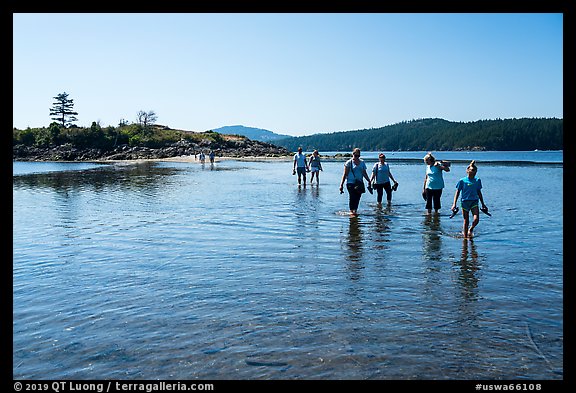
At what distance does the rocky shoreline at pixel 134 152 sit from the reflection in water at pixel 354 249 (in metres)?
71.4

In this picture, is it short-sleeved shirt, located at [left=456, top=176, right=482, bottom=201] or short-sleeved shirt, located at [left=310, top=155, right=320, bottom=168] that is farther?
short-sleeved shirt, located at [left=310, top=155, right=320, bottom=168]

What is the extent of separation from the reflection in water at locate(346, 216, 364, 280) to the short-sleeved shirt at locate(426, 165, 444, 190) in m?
2.60

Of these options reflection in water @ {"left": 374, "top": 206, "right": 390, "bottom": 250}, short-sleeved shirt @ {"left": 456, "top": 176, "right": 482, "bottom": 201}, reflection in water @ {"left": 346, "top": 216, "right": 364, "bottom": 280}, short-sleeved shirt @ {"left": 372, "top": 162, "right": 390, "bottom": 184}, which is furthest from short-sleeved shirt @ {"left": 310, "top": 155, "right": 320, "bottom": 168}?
short-sleeved shirt @ {"left": 456, "top": 176, "right": 482, "bottom": 201}

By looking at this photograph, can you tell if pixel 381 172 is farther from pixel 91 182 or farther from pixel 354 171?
pixel 91 182

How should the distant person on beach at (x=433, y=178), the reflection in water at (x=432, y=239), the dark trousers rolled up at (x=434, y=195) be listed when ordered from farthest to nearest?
the dark trousers rolled up at (x=434, y=195)
the distant person on beach at (x=433, y=178)
the reflection in water at (x=432, y=239)

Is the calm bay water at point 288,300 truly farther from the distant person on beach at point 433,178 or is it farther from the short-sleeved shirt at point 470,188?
the distant person on beach at point 433,178

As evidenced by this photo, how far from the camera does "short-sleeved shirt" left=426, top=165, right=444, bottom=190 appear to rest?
47.1 feet

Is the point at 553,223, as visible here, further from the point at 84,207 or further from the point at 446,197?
the point at 84,207

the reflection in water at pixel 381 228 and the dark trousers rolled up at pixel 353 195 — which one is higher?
the dark trousers rolled up at pixel 353 195

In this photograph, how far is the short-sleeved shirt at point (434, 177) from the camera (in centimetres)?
1435

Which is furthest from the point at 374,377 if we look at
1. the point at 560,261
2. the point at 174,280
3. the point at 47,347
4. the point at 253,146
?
the point at 253,146

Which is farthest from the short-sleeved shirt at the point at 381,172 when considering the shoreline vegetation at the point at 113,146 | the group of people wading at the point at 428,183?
the shoreline vegetation at the point at 113,146

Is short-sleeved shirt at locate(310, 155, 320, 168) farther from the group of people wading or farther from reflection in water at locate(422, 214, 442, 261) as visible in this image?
reflection in water at locate(422, 214, 442, 261)
